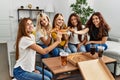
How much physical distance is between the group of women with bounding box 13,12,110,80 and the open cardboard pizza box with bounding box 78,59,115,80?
48 centimetres

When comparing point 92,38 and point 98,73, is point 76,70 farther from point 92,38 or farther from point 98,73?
point 92,38

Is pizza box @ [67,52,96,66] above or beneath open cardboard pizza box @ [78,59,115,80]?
above

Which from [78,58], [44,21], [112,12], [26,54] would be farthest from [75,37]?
[112,12]

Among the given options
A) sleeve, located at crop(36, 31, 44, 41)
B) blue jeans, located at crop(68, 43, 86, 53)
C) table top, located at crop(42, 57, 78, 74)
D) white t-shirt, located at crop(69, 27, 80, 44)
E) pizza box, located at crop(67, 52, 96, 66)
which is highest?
sleeve, located at crop(36, 31, 44, 41)

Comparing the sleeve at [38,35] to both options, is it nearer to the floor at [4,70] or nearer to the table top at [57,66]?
the table top at [57,66]

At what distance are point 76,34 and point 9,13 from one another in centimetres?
350

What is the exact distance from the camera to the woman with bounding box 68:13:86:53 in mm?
2875

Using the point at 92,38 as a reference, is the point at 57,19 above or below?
Answer: above

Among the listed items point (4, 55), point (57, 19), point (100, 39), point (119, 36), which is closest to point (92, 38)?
point (100, 39)

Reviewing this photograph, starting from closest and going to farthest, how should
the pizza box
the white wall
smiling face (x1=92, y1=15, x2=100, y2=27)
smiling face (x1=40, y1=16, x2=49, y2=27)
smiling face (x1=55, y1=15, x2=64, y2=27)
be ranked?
1. the pizza box
2. smiling face (x1=40, y1=16, x2=49, y2=27)
3. smiling face (x1=55, y1=15, x2=64, y2=27)
4. smiling face (x1=92, y1=15, x2=100, y2=27)
5. the white wall

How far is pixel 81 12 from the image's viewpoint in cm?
430

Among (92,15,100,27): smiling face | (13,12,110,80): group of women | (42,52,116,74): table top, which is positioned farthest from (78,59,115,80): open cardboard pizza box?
(92,15,100,27): smiling face

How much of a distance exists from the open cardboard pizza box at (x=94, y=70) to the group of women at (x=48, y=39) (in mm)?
476

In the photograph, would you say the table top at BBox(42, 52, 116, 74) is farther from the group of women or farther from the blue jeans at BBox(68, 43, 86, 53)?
the blue jeans at BBox(68, 43, 86, 53)
